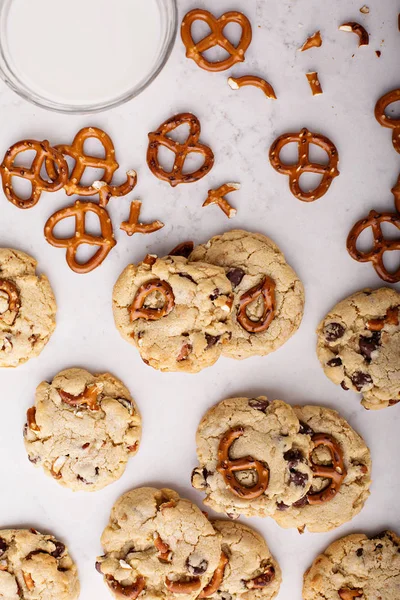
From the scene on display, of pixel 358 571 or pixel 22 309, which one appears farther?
pixel 358 571

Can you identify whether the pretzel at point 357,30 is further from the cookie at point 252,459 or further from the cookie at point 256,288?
the cookie at point 252,459

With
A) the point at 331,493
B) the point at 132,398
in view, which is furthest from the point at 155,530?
the point at 331,493

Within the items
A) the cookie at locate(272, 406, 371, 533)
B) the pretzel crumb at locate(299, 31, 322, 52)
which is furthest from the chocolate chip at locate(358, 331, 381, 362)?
the pretzel crumb at locate(299, 31, 322, 52)

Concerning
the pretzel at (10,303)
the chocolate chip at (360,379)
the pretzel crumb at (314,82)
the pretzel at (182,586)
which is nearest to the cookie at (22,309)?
the pretzel at (10,303)

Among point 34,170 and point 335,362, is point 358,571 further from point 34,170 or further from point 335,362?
point 34,170

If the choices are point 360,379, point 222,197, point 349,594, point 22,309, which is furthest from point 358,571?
point 22,309

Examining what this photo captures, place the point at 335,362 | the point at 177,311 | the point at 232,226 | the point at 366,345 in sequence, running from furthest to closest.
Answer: the point at 232,226 → the point at 335,362 → the point at 366,345 → the point at 177,311

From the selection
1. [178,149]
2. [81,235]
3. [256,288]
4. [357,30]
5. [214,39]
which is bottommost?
[256,288]
